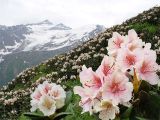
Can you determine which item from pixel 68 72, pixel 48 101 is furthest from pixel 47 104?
pixel 68 72

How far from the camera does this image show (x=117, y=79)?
4930 millimetres

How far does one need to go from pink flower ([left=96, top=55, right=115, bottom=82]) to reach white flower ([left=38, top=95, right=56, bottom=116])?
1.19 m

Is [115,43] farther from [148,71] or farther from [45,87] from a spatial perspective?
[45,87]

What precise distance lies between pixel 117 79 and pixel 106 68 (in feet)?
0.81

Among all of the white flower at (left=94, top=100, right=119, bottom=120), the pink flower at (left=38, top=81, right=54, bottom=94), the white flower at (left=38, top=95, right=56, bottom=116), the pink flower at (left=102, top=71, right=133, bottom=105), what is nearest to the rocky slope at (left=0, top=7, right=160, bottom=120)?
the pink flower at (left=38, top=81, right=54, bottom=94)

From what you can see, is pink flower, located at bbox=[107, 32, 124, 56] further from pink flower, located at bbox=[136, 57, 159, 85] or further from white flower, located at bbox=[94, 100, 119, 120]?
white flower, located at bbox=[94, 100, 119, 120]

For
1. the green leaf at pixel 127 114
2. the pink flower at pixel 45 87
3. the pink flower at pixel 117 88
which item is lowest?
the green leaf at pixel 127 114

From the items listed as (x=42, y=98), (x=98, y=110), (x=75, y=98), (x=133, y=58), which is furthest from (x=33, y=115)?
(x=75, y=98)

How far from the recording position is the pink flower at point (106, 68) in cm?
505

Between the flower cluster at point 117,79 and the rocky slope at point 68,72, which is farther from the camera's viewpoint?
the rocky slope at point 68,72

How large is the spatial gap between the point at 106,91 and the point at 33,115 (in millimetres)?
1525

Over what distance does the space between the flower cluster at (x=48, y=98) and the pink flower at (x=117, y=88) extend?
1311mm

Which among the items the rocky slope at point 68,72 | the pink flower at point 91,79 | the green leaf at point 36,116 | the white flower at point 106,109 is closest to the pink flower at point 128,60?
the pink flower at point 91,79

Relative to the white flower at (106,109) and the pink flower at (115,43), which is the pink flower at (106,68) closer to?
the white flower at (106,109)
